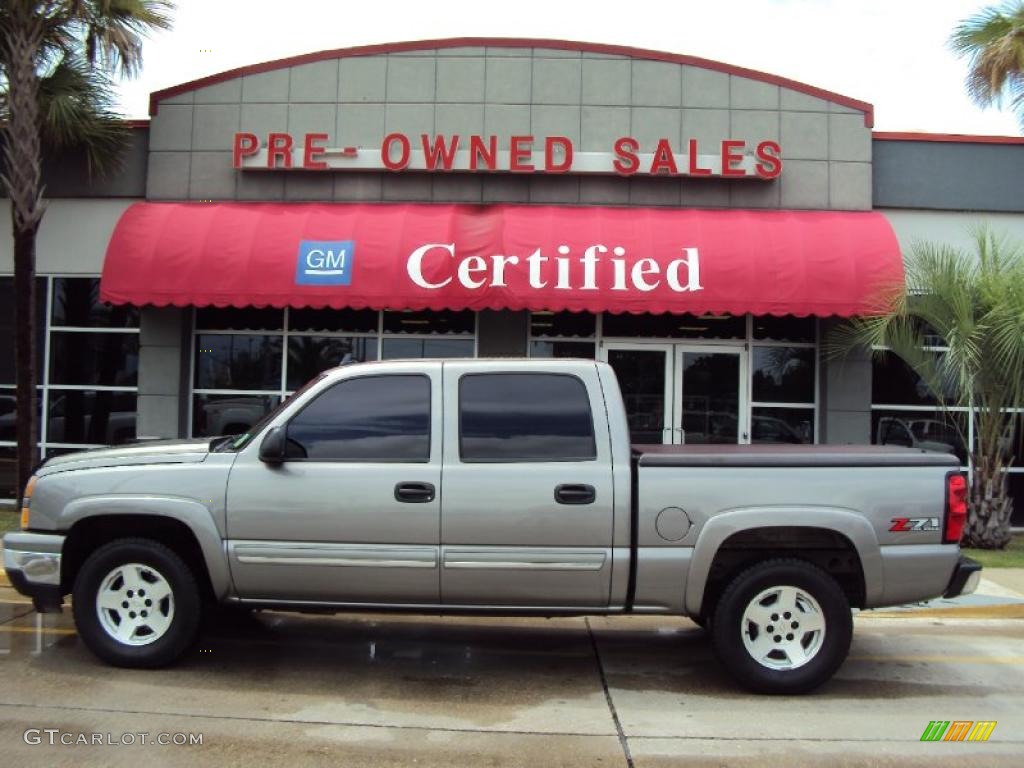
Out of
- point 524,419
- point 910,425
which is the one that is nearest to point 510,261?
point 524,419

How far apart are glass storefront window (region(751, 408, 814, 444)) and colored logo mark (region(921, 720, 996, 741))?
7.66 meters

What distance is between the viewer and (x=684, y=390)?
1248 centimetres

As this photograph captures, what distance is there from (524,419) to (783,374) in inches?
320

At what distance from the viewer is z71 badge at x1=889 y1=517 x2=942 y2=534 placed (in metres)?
5.18

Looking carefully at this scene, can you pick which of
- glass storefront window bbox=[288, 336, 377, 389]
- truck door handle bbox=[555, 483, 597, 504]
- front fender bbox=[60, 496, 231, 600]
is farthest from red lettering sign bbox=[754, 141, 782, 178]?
front fender bbox=[60, 496, 231, 600]

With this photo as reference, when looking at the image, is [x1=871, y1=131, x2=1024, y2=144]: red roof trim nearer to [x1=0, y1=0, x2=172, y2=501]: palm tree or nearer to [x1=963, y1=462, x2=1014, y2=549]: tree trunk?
[x1=963, y1=462, x2=1014, y2=549]: tree trunk

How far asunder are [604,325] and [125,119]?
746 centimetres

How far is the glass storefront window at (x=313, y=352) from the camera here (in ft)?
41.9

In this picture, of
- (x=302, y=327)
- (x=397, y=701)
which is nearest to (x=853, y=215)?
(x=302, y=327)

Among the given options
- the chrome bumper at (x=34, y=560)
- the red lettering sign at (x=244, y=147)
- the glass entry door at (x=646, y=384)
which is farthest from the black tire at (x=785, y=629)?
the red lettering sign at (x=244, y=147)

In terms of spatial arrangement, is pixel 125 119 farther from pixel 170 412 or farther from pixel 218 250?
pixel 170 412

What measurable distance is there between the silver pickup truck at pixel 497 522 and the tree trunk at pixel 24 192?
638 cm

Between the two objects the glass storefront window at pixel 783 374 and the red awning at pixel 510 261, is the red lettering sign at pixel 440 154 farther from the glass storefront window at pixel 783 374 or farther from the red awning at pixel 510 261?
the glass storefront window at pixel 783 374

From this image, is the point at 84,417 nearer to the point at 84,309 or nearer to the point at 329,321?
the point at 84,309
